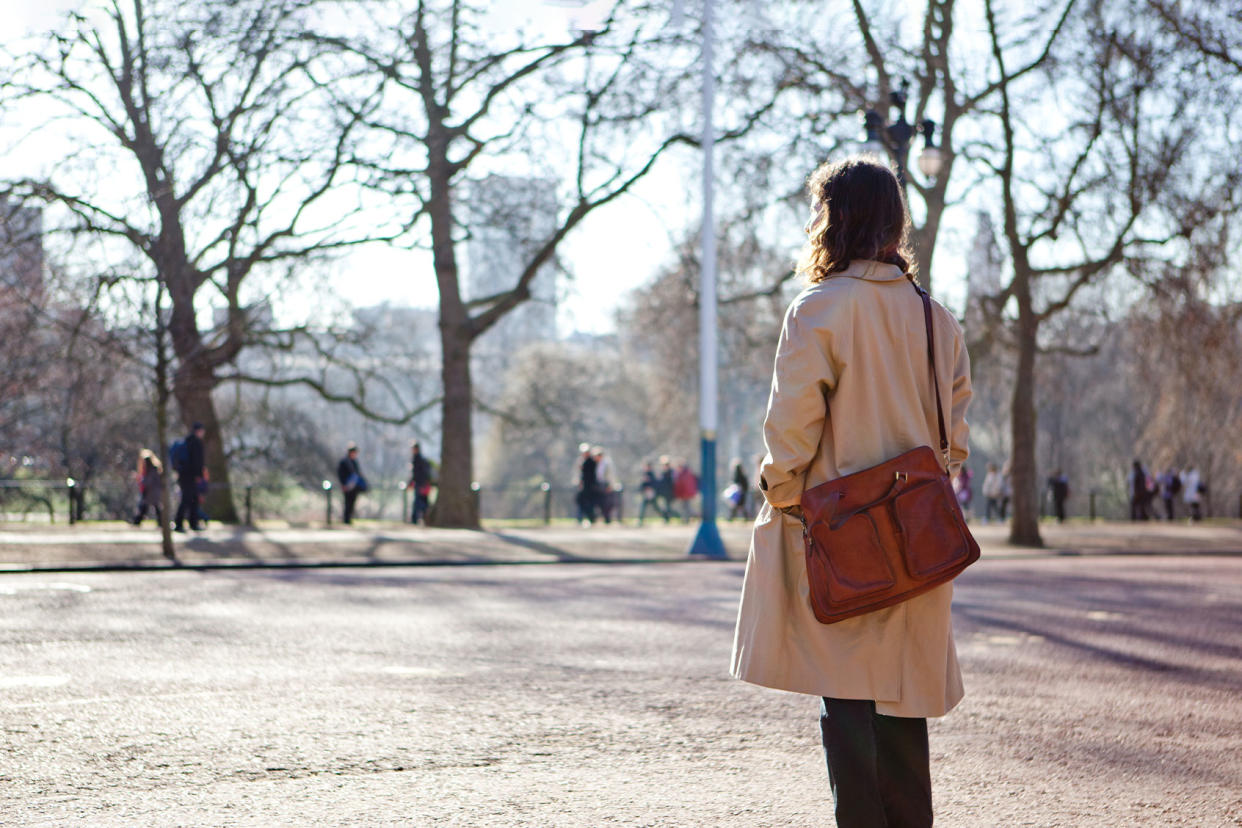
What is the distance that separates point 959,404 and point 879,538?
0.60m

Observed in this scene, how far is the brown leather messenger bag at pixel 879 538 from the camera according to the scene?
3.40m

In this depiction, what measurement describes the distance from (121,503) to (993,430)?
36.9 metres

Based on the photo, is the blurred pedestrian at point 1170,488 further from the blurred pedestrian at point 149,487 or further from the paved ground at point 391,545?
the blurred pedestrian at point 149,487

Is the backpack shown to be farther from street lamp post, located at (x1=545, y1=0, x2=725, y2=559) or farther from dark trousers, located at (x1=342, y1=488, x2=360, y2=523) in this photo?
street lamp post, located at (x1=545, y1=0, x2=725, y2=559)

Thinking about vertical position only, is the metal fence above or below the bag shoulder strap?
below

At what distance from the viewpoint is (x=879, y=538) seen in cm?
342

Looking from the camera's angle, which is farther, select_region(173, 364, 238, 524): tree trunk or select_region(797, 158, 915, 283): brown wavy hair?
select_region(173, 364, 238, 524): tree trunk

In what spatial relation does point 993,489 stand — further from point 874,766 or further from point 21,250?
point 874,766

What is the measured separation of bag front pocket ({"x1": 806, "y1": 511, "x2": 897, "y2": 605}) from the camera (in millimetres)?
3395

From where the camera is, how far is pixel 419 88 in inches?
909

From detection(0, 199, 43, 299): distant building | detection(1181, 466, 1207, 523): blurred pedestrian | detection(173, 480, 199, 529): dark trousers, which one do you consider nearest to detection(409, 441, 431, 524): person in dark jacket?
detection(173, 480, 199, 529): dark trousers

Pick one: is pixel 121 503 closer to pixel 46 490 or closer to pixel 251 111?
pixel 46 490

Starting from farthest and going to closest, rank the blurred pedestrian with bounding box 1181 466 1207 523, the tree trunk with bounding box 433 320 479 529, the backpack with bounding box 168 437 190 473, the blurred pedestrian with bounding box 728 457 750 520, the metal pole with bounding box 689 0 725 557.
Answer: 1. the blurred pedestrian with bounding box 1181 466 1207 523
2. the blurred pedestrian with bounding box 728 457 750 520
3. the tree trunk with bounding box 433 320 479 529
4. the backpack with bounding box 168 437 190 473
5. the metal pole with bounding box 689 0 725 557

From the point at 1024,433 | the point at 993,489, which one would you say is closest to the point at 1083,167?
the point at 1024,433
